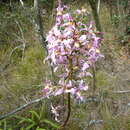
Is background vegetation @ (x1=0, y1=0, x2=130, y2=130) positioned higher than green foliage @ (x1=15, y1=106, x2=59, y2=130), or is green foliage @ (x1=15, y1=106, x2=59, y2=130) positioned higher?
background vegetation @ (x1=0, y1=0, x2=130, y2=130)

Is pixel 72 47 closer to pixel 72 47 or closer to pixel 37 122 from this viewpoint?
pixel 72 47

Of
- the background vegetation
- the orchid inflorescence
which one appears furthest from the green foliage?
the orchid inflorescence

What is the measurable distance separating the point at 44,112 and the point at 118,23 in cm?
299

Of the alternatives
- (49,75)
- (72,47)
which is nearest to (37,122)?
(49,75)

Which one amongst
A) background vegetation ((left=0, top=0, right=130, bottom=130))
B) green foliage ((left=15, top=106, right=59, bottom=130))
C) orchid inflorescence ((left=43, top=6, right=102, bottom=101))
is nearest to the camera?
orchid inflorescence ((left=43, top=6, right=102, bottom=101))

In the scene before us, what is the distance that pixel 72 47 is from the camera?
1.96 metres

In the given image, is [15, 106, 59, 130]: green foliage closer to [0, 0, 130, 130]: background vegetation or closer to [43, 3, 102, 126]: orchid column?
[0, 0, 130, 130]: background vegetation

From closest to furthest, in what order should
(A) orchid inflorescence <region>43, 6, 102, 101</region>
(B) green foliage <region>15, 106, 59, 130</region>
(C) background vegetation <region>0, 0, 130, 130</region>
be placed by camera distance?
(A) orchid inflorescence <region>43, 6, 102, 101</region>, (B) green foliage <region>15, 106, 59, 130</region>, (C) background vegetation <region>0, 0, 130, 130</region>

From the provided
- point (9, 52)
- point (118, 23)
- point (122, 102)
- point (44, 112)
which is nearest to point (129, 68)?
point (122, 102)

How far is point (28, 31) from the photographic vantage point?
5.11m

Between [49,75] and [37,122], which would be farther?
[49,75]

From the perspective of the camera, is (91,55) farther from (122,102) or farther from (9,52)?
(9,52)

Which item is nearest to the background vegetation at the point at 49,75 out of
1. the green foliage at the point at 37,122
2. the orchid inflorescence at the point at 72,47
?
the green foliage at the point at 37,122

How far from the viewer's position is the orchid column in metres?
1.95
